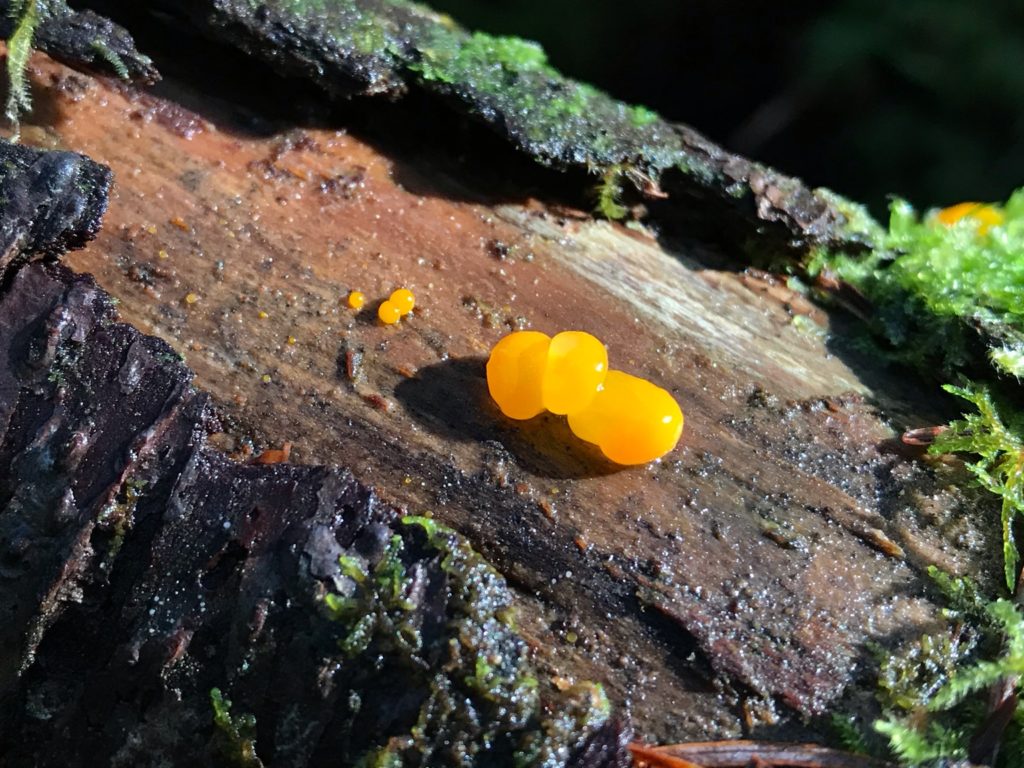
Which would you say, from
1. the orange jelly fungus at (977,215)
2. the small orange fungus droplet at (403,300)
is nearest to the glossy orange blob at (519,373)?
the small orange fungus droplet at (403,300)

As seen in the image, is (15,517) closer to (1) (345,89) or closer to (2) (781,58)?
(1) (345,89)

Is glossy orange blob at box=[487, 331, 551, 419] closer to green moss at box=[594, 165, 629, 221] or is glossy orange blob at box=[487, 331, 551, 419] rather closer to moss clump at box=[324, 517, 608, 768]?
moss clump at box=[324, 517, 608, 768]

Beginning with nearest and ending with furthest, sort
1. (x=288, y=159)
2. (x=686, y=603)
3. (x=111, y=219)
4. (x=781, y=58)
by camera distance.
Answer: (x=686, y=603) < (x=111, y=219) < (x=288, y=159) < (x=781, y=58)

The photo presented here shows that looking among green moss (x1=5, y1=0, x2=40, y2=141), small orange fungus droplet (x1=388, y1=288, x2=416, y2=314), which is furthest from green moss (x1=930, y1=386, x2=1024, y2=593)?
green moss (x1=5, y1=0, x2=40, y2=141)

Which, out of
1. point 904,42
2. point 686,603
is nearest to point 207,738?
point 686,603

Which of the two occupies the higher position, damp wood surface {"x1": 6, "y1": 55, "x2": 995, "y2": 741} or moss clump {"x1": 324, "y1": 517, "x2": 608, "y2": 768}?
damp wood surface {"x1": 6, "y1": 55, "x2": 995, "y2": 741}

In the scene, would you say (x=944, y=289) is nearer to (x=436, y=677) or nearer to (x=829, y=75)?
(x=436, y=677)
